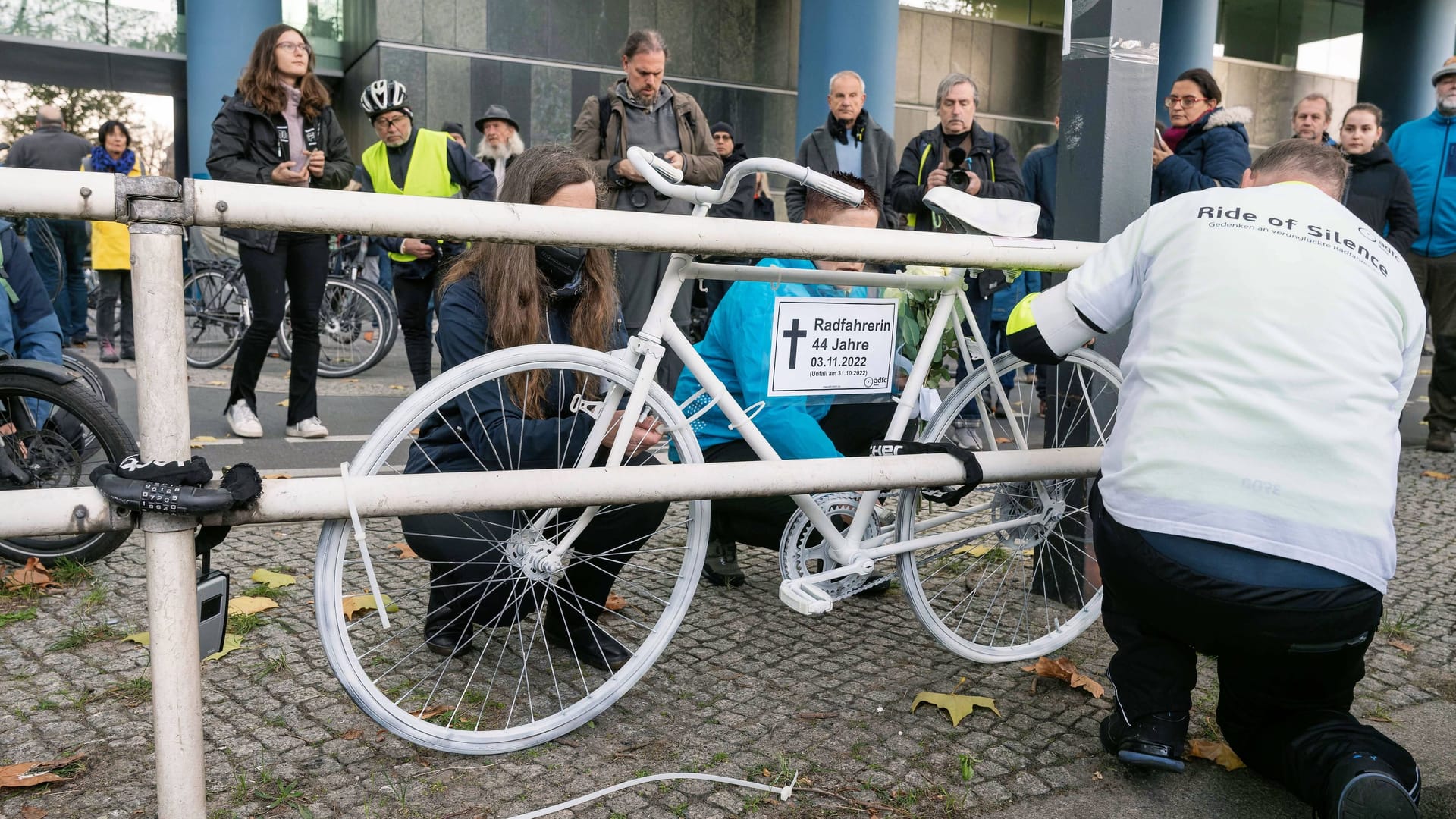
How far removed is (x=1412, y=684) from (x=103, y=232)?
31.1 ft

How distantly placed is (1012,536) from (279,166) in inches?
156

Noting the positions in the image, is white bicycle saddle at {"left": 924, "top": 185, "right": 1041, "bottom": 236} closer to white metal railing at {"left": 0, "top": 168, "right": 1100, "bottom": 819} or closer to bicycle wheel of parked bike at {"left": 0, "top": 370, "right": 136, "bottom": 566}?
white metal railing at {"left": 0, "top": 168, "right": 1100, "bottom": 819}

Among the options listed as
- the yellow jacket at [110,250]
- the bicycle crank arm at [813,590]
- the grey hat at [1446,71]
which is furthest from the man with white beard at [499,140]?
the bicycle crank arm at [813,590]

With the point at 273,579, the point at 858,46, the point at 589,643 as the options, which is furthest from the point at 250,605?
the point at 858,46

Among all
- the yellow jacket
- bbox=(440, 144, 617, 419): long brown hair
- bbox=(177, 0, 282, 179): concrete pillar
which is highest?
bbox=(177, 0, 282, 179): concrete pillar

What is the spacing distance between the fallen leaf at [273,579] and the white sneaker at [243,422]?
2.48 metres

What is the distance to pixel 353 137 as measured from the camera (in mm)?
15727

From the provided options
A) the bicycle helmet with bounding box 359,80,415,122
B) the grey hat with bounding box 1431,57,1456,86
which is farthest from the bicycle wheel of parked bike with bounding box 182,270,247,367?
the grey hat with bounding box 1431,57,1456,86

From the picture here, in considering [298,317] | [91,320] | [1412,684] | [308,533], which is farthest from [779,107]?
[1412,684]

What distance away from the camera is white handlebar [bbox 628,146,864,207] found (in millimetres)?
2480

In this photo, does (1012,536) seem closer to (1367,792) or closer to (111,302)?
(1367,792)

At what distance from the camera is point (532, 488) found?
7.46ft

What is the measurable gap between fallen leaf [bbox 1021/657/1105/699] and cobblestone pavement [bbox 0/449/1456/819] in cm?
4

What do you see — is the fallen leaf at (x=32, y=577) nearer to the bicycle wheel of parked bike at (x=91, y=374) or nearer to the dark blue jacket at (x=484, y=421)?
the bicycle wheel of parked bike at (x=91, y=374)
